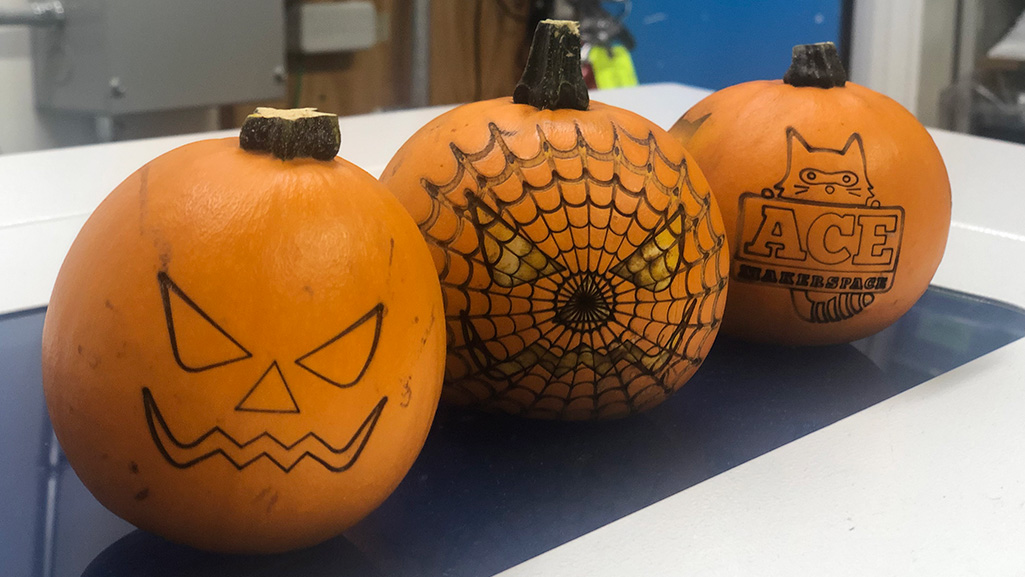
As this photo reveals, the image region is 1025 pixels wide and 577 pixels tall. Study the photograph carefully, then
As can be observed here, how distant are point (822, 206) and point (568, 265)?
0.67 ft

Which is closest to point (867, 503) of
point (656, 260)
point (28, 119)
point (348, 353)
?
point (656, 260)

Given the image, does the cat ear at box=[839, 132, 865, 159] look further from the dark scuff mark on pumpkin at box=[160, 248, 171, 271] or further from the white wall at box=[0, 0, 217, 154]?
the white wall at box=[0, 0, 217, 154]

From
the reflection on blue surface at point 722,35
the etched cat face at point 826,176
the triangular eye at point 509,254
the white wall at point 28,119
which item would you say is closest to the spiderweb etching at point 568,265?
the triangular eye at point 509,254

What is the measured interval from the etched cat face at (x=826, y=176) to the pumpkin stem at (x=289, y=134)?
0.31m

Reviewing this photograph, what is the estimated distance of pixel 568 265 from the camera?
54 cm

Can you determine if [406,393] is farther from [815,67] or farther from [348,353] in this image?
[815,67]

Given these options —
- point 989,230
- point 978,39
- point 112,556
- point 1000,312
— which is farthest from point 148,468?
point 978,39

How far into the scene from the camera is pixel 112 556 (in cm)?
46

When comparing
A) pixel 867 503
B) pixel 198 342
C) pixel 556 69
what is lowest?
pixel 867 503

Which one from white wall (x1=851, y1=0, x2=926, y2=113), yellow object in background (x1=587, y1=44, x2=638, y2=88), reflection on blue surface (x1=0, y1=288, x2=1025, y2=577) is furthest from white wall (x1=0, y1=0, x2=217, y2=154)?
white wall (x1=851, y1=0, x2=926, y2=113)

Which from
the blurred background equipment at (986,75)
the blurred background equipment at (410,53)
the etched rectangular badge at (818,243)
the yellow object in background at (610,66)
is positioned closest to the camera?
the etched rectangular badge at (818,243)

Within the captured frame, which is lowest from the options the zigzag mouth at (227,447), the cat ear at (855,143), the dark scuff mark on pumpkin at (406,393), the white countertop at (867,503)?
the white countertop at (867,503)

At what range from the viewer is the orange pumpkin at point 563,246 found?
54cm

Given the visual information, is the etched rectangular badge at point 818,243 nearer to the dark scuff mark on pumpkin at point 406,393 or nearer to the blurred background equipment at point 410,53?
the dark scuff mark on pumpkin at point 406,393
